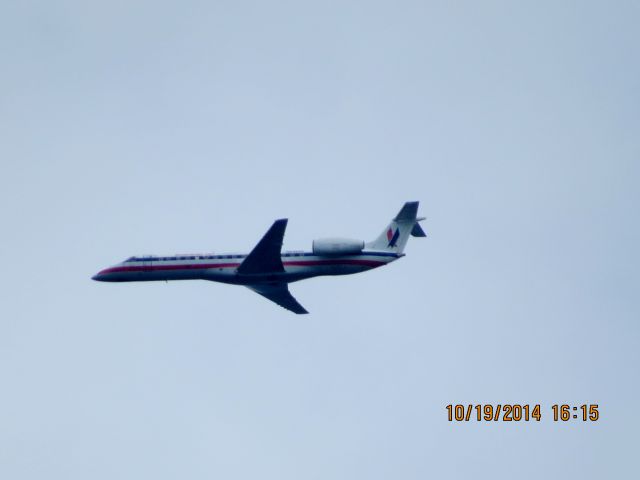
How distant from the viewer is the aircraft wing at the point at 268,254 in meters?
53.1

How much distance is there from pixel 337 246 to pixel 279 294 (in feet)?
22.0

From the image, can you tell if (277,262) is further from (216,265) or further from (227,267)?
(216,265)

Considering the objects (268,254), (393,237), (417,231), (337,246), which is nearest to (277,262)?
(268,254)

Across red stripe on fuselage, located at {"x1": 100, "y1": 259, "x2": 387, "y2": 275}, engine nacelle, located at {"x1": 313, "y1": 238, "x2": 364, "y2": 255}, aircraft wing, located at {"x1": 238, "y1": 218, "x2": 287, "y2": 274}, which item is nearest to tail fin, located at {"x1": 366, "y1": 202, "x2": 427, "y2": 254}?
red stripe on fuselage, located at {"x1": 100, "y1": 259, "x2": 387, "y2": 275}

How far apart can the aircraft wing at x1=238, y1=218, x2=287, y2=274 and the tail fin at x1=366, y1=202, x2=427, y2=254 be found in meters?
6.68

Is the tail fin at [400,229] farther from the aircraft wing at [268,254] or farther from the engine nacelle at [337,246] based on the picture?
the aircraft wing at [268,254]

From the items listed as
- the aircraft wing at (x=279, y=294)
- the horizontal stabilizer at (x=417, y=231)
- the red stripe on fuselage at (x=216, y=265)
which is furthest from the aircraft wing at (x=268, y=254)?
the horizontal stabilizer at (x=417, y=231)

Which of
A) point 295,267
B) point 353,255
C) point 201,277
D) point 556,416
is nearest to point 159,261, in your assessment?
point 201,277

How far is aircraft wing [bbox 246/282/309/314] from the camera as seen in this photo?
190ft

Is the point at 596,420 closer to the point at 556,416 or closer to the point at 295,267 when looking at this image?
the point at 556,416

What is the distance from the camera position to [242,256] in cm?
5712

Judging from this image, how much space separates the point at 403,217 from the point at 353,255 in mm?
4319

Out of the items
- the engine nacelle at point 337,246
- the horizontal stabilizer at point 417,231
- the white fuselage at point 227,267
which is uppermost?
the horizontal stabilizer at point 417,231

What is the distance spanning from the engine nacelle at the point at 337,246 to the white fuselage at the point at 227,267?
472mm
